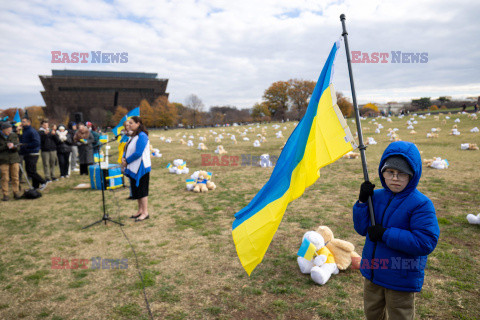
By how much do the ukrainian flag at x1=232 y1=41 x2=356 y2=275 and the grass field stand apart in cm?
114

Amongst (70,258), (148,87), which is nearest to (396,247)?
(70,258)

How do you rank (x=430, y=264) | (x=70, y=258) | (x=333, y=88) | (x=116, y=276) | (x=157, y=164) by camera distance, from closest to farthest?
(x=333, y=88)
(x=430, y=264)
(x=116, y=276)
(x=70, y=258)
(x=157, y=164)

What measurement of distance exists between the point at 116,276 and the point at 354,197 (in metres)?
5.27

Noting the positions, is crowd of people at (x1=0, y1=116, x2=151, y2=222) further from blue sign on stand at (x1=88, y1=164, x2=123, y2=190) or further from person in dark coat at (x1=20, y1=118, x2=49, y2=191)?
blue sign on stand at (x1=88, y1=164, x2=123, y2=190)

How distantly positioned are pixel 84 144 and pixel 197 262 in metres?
8.01

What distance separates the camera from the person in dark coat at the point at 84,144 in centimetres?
988

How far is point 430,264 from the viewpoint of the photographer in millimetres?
3699

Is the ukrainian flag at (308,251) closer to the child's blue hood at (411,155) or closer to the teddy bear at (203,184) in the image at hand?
the child's blue hood at (411,155)

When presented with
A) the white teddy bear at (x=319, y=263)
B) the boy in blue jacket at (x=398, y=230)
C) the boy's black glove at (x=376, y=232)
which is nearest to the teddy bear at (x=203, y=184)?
the white teddy bear at (x=319, y=263)

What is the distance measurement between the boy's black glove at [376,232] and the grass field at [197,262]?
4.59 feet

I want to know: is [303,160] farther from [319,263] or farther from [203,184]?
[203,184]

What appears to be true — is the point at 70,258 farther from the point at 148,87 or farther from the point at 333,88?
the point at 148,87

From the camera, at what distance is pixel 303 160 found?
235 cm

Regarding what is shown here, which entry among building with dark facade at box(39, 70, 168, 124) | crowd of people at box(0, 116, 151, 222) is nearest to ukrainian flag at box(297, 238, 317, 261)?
crowd of people at box(0, 116, 151, 222)
